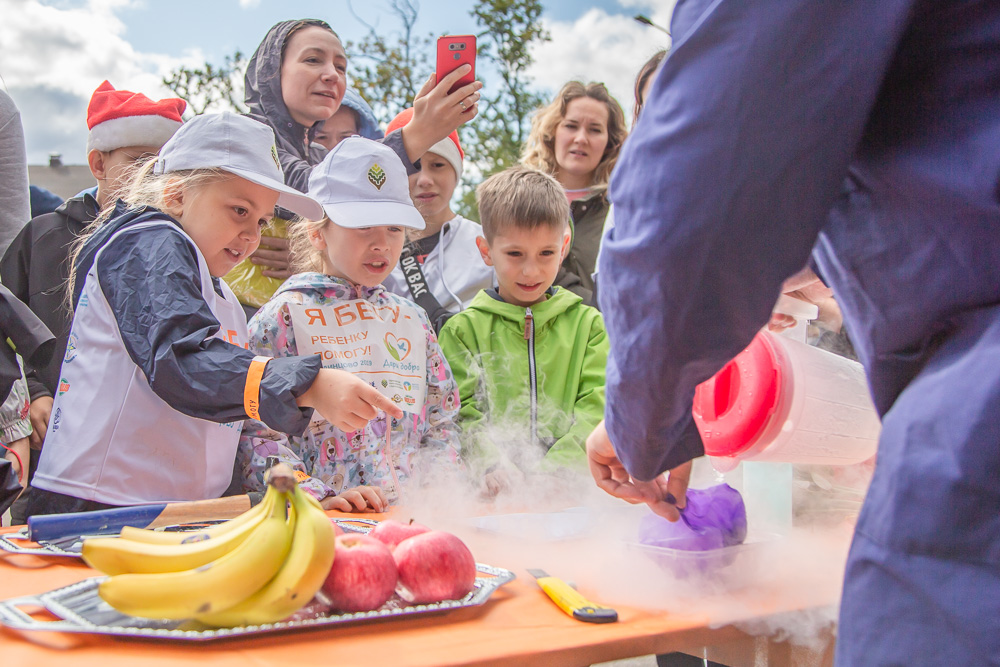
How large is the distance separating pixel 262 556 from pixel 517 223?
201cm

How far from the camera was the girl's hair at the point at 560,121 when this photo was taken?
349 cm

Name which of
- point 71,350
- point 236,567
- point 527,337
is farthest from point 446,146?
point 236,567

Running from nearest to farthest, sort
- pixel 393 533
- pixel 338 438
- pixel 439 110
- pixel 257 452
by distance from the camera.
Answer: pixel 393 533, pixel 257 452, pixel 338 438, pixel 439 110

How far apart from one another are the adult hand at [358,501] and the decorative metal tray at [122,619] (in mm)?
774

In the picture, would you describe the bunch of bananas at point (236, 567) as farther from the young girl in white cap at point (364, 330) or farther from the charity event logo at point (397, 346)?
the charity event logo at point (397, 346)

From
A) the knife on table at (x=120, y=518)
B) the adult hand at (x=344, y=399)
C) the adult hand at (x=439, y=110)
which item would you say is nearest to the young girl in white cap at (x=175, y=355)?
the adult hand at (x=344, y=399)

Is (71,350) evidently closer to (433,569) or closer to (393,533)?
(393,533)

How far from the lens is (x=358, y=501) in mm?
1767

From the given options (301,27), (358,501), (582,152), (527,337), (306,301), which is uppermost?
(301,27)

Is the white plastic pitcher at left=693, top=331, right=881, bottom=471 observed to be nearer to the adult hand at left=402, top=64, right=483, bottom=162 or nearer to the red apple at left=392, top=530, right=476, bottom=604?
the red apple at left=392, top=530, right=476, bottom=604

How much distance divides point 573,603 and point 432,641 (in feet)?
0.73

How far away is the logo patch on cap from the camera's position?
7.91 feet

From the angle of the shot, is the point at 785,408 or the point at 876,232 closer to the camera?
the point at 876,232

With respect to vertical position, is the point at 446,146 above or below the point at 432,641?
above
